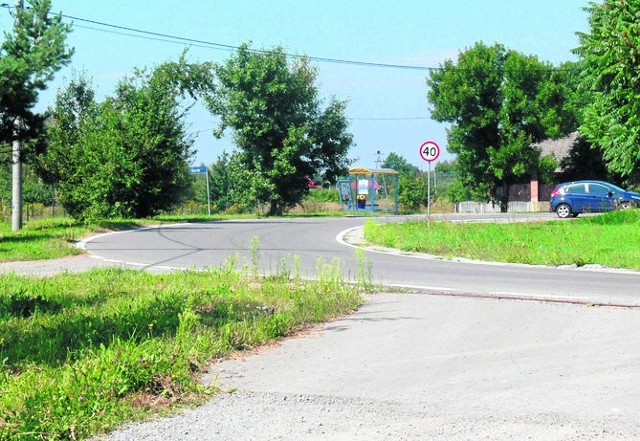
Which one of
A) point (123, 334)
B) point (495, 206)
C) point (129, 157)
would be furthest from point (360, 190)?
point (123, 334)

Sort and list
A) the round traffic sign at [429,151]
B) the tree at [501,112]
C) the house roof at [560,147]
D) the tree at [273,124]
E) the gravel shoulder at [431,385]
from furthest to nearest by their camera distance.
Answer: the house roof at [560,147] < the tree at [501,112] < the tree at [273,124] < the round traffic sign at [429,151] < the gravel shoulder at [431,385]

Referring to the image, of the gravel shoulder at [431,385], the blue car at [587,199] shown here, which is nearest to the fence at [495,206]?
the blue car at [587,199]

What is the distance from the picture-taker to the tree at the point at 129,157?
39.0 meters

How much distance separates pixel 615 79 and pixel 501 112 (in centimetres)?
3342

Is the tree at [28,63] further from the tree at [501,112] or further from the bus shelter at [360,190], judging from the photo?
the tree at [501,112]

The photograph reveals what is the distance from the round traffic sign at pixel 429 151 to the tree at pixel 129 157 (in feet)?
53.4

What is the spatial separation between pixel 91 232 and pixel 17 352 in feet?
70.8

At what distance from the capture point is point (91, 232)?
28.3m

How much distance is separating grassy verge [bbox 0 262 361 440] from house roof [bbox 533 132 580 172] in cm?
5379

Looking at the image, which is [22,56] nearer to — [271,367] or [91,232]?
[91,232]

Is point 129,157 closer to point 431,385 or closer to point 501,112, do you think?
point 501,112

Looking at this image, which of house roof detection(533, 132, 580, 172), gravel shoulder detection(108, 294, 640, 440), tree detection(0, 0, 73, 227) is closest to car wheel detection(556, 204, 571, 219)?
Result: house roof detection(533, 132, 580, 172)

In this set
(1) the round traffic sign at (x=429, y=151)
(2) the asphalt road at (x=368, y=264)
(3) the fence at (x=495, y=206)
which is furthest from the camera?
(3) the fence at (x=495, y=206)

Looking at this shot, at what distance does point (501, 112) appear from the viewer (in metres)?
59.7
